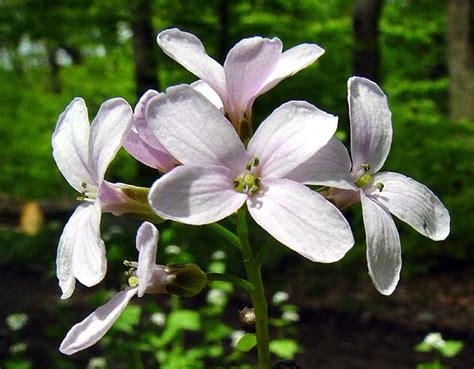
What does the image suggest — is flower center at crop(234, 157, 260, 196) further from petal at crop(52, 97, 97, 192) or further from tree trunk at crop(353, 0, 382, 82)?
tree trunk at crop(353, 0, 382, 82)

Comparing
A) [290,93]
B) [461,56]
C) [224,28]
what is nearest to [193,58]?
[290,93]

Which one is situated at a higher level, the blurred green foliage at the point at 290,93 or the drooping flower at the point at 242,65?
the drooping flower at the point at 242,65

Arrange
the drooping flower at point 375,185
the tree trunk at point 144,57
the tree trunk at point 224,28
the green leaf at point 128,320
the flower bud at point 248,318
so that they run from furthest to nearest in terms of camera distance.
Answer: the tree trunk at point 144,57
the tree trunk at point 224,28
the green leaf at point 128,320
the flower bud at point 248,318
the drooping flower at point 375,185

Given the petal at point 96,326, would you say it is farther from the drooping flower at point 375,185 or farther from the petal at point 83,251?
the drooping flower at point 375,185

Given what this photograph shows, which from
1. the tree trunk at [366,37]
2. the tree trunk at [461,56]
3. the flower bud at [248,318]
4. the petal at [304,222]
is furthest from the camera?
the tree trunk at [461,56]

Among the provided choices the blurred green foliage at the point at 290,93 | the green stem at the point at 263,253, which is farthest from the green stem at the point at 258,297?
the blurred green foliage at the point at 290,93

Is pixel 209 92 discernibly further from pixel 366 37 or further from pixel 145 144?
pixel 366 37
